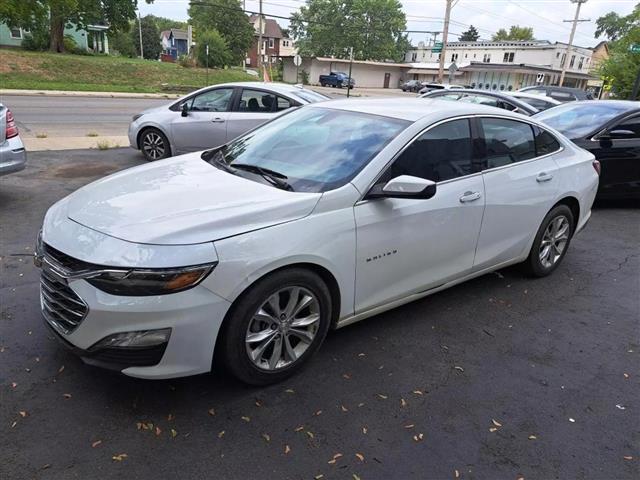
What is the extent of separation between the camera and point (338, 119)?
3842mm

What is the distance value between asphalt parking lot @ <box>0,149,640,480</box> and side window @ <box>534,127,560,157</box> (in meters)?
1.45

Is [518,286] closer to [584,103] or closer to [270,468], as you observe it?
[270,468]

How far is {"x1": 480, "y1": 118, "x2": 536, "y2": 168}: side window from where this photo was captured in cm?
404

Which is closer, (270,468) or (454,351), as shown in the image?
(270,468)

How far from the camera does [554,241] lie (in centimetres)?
486

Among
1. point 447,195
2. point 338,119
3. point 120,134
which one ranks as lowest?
point 120,134

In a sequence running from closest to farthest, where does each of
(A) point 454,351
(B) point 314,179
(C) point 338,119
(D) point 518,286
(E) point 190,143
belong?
(B) point 314,179, (A) point 454,351, (C) point 338,119, (D) point 518,286, (E) point 190,143

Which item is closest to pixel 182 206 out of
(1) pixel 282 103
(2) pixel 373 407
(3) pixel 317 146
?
(3) pixel 317 146

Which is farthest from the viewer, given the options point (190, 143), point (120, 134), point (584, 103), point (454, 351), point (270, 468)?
point (120, 134)

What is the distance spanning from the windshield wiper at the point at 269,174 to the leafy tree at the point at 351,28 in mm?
75695

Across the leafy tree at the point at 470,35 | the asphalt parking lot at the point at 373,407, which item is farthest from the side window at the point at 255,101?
the leafy tree at the point at 470,35

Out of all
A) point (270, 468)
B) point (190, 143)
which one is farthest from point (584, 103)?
point (270, 468)

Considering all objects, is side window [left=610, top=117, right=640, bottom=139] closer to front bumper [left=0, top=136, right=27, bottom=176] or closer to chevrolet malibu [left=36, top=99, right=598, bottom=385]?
chevrolet malibu [left=36, top=99, right=598, bottom=385]

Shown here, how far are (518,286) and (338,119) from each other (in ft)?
7.76
